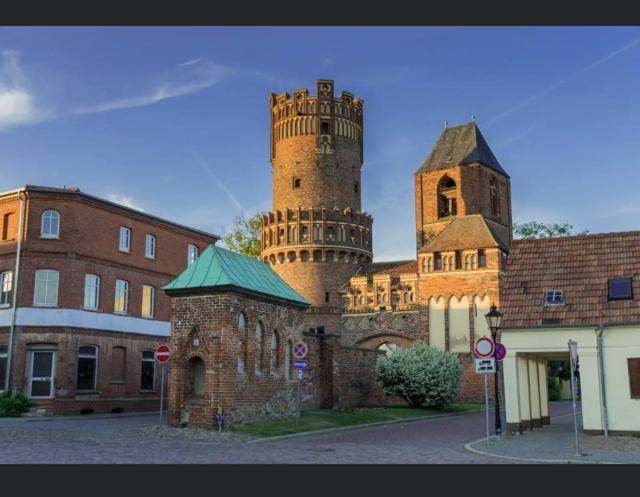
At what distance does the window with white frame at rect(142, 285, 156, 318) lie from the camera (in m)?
38.8

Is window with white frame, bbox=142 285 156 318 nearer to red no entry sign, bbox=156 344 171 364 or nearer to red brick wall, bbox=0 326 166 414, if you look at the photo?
red brick wall, bbox=0 326 166 414

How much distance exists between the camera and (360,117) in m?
63.5

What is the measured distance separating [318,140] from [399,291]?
14095 mm

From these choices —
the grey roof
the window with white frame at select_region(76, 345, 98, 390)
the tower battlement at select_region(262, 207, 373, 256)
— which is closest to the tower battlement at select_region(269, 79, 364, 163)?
the tower battlement at select_region(262, 207, 373, 256)

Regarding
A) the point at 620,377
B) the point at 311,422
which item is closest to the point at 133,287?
the point at 311,422

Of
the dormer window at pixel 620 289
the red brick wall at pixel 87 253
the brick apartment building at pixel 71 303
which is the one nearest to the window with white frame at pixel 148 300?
the red brick wall at pixel 87 253

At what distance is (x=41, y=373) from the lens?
32.9m

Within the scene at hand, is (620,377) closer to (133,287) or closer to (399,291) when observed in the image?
(133,287)

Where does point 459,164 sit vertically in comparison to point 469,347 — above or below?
above

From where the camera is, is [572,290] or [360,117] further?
[360,117]

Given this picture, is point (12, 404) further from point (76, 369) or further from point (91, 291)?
point (91, 291)

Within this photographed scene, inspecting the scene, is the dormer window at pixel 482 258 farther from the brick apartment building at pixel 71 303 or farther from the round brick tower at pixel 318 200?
the brick apartment building at pixel 71 303

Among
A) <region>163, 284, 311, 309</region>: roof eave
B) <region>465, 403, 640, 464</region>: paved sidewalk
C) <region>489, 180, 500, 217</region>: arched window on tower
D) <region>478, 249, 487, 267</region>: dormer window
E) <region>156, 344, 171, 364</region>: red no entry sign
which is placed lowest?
<region>465, 403, 640, 464</region>: paved sidewalk

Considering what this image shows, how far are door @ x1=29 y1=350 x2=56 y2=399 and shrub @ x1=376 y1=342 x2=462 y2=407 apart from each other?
48.2ft
